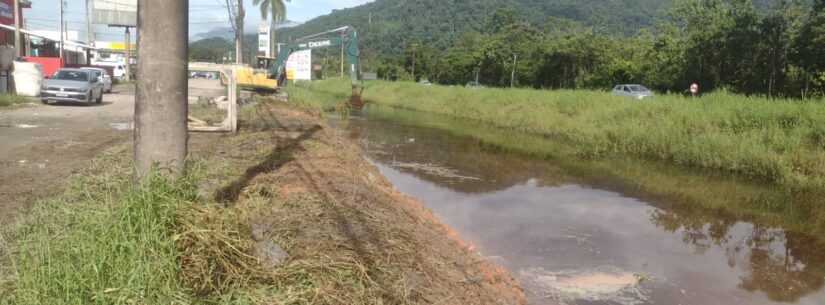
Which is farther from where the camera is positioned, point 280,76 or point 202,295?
point 280,76

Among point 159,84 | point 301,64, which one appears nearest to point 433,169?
point 159,84

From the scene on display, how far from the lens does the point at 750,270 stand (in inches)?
285

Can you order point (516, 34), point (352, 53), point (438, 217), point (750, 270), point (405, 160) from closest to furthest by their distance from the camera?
point (750, 270), point (438, 217), point (405, 160), point (352, 53), point (516, 34)

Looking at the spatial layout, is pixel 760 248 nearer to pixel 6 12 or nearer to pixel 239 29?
pixel 239 29

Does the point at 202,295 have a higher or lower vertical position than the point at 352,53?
lower

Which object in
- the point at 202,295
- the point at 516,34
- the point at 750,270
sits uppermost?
the point at 516,34

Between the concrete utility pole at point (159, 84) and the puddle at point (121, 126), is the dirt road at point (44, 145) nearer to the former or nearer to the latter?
the puddle at point (121, 126)

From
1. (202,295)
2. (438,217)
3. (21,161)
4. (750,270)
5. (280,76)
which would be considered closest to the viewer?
(202,295)

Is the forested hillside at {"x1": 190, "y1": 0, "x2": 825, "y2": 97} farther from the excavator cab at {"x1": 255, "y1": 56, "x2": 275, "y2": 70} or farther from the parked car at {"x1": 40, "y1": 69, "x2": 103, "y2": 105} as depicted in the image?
the parked car at {"x1": 40, "y1": 69, "x2": 103, "y2": 105}

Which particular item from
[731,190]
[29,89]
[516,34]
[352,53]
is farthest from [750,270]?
[516,34]

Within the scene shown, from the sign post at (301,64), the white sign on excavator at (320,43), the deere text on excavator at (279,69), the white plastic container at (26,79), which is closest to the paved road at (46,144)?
the white plastic container at (26,79)

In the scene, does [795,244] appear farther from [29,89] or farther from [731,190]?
[29,89]

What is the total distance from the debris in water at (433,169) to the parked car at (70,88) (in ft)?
43.4

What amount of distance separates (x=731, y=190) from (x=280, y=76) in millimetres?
21893
